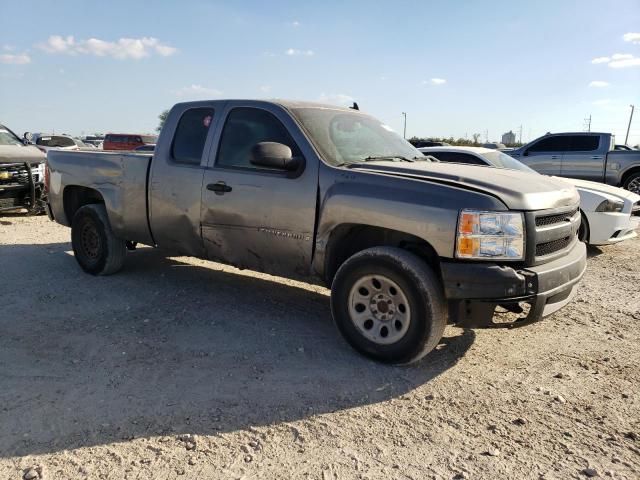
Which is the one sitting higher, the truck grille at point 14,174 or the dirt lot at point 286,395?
the truck grille at point 14,174

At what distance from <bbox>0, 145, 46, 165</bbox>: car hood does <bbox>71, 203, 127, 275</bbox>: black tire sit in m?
4.84

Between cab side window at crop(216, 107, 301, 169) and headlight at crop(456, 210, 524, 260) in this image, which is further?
cab side window at crop(216, 107, 301, 169)

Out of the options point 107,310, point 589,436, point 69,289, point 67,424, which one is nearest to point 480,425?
point 589,436

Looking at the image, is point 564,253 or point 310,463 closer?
point 310,463

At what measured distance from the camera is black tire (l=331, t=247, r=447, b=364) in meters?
3.59

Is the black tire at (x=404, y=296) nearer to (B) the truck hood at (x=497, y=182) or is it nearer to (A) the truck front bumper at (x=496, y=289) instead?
(A) the truck front bumper at (x=496, y=289)

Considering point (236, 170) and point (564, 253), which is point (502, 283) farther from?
point (236, 170)

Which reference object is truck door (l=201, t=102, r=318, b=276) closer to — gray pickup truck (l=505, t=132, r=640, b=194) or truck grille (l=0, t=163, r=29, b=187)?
truck grille (l=0, t=163, r=29, b=187)

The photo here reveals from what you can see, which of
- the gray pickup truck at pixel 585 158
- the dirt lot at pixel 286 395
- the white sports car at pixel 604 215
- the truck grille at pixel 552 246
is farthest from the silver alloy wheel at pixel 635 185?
the truck grille at pixel 552 246

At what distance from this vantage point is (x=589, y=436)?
2.99m

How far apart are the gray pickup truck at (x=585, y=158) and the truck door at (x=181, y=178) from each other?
10.7 m

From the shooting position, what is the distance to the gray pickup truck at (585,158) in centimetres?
1259

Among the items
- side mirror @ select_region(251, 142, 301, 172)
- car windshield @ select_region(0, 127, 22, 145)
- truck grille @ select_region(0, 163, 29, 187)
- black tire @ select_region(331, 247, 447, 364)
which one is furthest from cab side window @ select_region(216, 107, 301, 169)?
car windshield @ select_region(0, 127, 22, 145)

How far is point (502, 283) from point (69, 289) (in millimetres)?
4431
